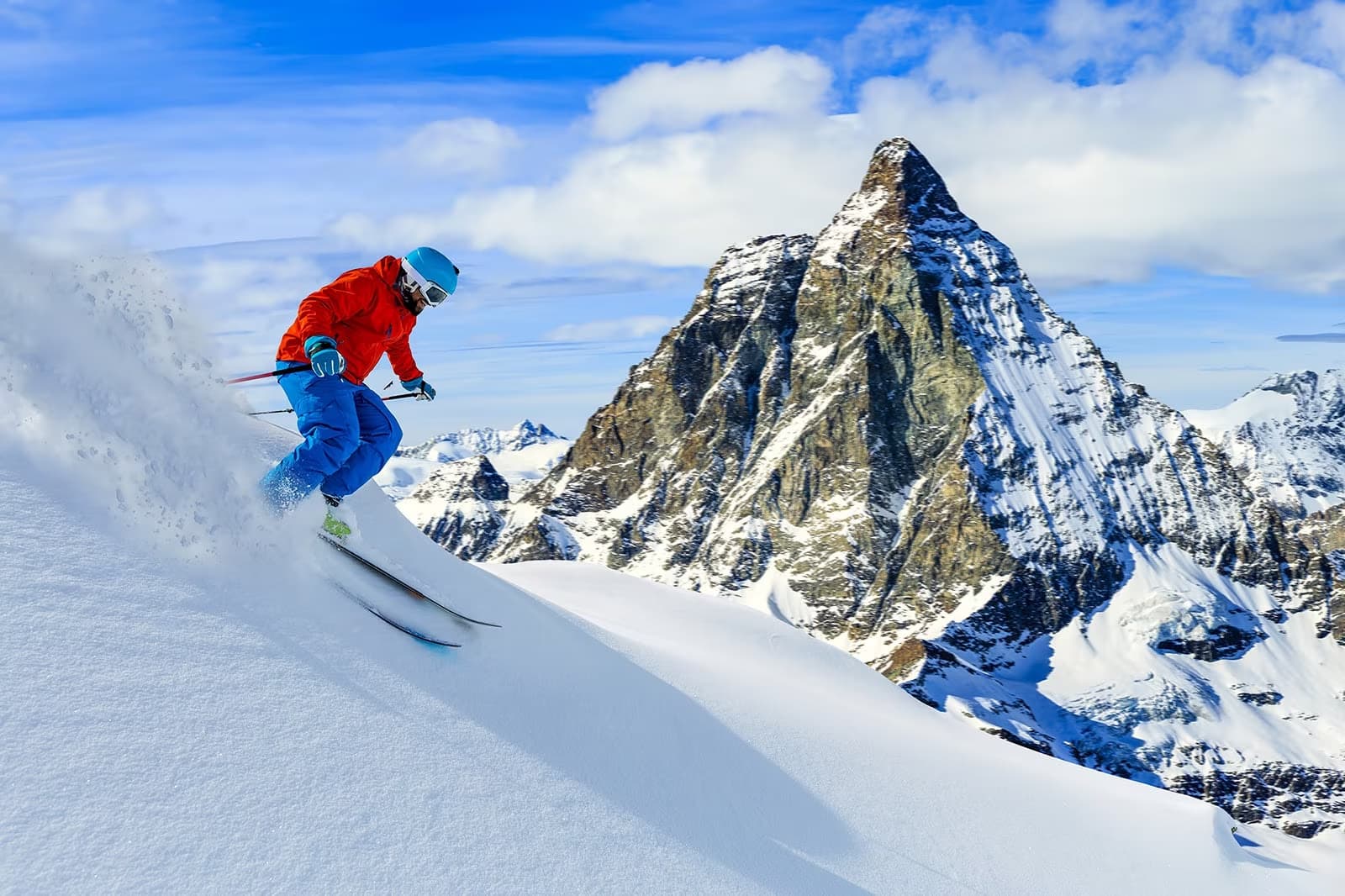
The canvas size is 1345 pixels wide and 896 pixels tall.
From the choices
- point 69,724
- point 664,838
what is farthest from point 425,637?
point 69,724

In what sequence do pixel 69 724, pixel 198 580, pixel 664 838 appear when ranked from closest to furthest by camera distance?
pixel 69 724 → pixel 198 580 → pixel 664 838

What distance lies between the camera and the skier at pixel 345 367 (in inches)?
378

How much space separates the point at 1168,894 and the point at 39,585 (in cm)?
1108

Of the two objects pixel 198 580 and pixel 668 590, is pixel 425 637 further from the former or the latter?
pixel 668 590

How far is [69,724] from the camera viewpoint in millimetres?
6164

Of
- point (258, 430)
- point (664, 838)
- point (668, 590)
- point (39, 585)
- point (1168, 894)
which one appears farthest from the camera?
point (668, 590)

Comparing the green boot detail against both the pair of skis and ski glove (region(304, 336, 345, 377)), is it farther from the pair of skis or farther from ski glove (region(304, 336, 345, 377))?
ski glove (region(304, 336, 345, 377))

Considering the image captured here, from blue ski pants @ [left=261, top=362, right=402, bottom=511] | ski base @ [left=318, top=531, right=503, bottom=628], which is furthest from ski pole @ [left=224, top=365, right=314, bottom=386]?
ski base @ [left=318, top=531, right=503, bottom=628]

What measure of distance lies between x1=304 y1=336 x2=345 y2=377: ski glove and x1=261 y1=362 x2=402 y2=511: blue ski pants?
0.98ft

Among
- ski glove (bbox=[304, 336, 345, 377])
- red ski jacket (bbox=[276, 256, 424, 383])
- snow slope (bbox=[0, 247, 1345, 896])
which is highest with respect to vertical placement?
red ski jacket (bbox=[276, 256, 424, 383])

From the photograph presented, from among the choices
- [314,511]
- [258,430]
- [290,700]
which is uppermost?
[258,430]

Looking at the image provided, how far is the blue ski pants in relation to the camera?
30.5ft

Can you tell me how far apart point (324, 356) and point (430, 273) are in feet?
5.12

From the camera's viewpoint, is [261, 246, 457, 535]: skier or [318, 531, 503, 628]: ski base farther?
[261, 246, 457, 535]: skier
